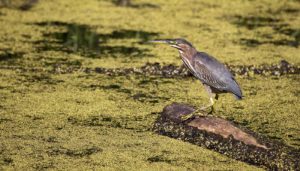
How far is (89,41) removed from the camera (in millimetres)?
4715

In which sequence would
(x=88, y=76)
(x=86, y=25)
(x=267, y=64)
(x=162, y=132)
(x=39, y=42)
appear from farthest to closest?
(x=86, y=25) → (x=39, y=42) → (x=267, y=64) → (x=88, y=76) → (x=162, y=132)

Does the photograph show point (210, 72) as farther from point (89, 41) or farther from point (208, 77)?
point (89, 41)

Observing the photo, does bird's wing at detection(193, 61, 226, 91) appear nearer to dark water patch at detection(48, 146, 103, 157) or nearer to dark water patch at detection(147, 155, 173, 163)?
dark water patch at detection(147, 155, 173, 163)

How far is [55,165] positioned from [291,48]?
2.52 metres

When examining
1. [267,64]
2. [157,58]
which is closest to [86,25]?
[157,58]

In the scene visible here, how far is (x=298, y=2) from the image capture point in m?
6.28

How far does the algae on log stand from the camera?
8.54ft

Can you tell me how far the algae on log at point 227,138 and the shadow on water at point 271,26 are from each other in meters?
1.80

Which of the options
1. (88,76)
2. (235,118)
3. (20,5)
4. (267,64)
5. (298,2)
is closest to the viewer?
(235,118)

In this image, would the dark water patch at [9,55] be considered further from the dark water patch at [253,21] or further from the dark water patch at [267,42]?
the dark water patch at [253,21]

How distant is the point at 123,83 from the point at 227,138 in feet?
3.91

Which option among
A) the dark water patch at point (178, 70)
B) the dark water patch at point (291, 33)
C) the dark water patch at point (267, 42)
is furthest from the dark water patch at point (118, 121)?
the dark water patch at point (291, 33)

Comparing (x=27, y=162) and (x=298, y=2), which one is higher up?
(x=298, y=2)

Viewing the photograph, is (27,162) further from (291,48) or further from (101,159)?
(291,48)
